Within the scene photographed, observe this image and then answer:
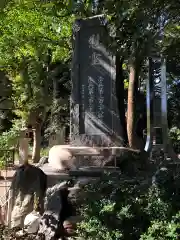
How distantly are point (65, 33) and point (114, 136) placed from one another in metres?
8.09

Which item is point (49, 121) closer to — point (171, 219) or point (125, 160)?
point (125, 160)

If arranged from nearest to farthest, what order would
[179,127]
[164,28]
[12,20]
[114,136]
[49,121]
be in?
[164,28], [114,136], [12,20], [179,127], [49,121]

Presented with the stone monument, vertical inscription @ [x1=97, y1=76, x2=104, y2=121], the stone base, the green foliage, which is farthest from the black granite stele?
the green foliage

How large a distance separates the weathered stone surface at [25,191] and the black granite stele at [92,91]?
6.62m

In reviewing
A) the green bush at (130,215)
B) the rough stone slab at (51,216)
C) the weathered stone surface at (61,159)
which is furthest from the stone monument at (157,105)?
the green bush at (130,215)

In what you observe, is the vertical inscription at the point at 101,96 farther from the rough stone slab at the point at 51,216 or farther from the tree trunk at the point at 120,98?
the rough stone slab at the point at 51,216

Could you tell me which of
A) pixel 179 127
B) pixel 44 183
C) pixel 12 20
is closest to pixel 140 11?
pixel 44 183

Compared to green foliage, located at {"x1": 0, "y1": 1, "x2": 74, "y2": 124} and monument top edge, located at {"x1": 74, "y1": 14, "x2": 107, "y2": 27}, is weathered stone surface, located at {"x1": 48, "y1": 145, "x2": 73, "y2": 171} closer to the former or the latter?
monument top edge, located at {"x1": 74, "y1": 14, "x2": 107, "y2": 27}

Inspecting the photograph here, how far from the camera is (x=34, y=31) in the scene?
19344 millimetres

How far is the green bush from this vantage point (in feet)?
14.7

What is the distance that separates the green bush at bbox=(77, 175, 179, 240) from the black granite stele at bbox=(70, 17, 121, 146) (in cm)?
803

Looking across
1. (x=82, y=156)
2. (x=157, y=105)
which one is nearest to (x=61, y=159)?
(x=82, y=156)

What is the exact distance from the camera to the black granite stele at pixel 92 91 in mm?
13266

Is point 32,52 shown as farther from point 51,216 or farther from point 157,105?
point 51,216
